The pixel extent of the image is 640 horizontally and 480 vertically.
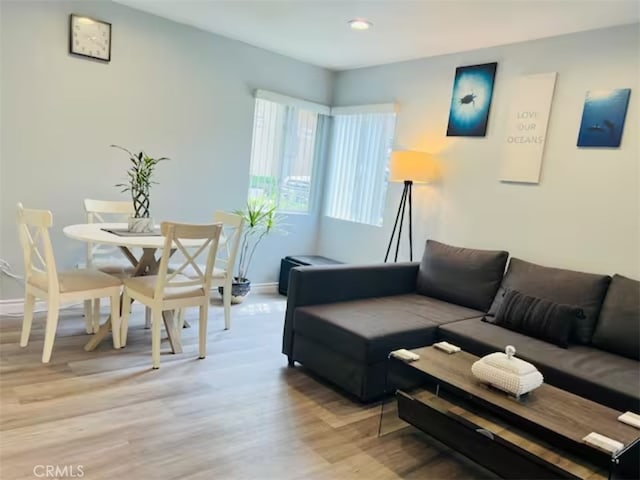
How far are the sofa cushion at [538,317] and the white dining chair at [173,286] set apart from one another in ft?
6.18

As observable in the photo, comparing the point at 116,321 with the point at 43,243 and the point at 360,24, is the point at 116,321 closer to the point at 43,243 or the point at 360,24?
the point at 43,243

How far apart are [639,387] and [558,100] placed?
201 centimetres

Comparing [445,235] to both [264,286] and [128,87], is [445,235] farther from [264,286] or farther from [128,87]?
[128,87]

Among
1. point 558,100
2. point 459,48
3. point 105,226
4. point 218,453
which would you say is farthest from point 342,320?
point 459,48

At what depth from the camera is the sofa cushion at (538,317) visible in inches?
104

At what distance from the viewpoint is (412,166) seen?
3.82 meters

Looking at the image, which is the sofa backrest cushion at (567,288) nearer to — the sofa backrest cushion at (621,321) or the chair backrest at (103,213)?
the sofa backrest cushion at (621,321)

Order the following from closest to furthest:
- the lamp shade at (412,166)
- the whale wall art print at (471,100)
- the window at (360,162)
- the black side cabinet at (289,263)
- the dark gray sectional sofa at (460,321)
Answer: the dark gray sectional sofa at (460,321)
the whale wall art print at (471,100)
the lamp shade at (412,166)
the window at (360,162)
the black side cabinet at (289,263)

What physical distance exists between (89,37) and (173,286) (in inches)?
81.9

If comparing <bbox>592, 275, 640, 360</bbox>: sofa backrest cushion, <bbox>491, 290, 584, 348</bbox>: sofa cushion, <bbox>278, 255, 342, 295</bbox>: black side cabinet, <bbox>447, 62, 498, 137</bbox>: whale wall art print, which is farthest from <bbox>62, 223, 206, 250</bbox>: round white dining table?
<bbox>592, 275, 640, 360</bbox>: sofa backrest cushion

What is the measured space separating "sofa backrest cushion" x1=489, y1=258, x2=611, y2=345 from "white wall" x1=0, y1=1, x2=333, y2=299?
2.66m

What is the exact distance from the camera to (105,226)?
10.6 ft

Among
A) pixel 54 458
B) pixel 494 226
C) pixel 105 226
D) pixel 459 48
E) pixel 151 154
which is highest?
pixel 459 48

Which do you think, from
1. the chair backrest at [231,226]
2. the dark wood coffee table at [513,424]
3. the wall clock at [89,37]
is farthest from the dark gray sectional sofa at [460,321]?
the wall clock at [89,37]
